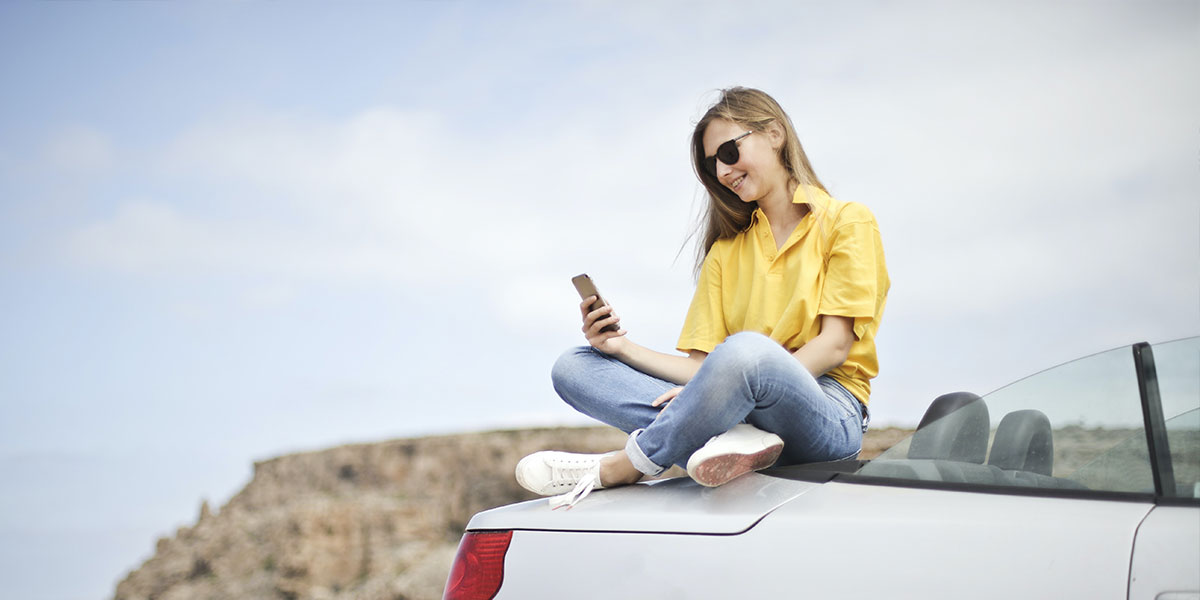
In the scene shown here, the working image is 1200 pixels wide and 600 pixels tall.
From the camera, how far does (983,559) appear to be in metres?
1.34

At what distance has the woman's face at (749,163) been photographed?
2.44 meters

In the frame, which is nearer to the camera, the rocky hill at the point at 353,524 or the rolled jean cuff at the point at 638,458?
the rolled jean cuff at the point at 638,458

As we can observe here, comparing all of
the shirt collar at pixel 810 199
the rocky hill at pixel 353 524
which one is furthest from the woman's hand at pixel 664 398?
the rocky hill at pixel 353 524

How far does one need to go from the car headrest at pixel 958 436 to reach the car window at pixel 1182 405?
303mm

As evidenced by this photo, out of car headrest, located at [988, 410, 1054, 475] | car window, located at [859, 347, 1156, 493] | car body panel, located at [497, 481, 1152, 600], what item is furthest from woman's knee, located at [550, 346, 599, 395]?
car headrest, located at [988, 410, 1054, 475]

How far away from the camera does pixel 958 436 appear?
1.63 metres

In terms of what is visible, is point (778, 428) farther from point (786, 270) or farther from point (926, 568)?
point (786, 270)

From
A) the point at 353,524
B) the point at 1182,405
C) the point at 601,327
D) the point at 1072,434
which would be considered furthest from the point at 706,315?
the point at 353,524

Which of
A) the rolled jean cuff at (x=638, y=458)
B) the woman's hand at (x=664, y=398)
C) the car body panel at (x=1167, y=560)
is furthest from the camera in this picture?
the woman's hand at (x=664, y=398)

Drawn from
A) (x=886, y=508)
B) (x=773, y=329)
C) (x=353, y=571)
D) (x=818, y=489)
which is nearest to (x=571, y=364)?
(x=773, y=329)

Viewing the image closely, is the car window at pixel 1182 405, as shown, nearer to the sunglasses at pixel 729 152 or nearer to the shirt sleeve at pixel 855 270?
the shirt sleeve at pixel 855 270

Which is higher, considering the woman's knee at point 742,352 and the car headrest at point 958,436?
the woman's knee at point 742,352

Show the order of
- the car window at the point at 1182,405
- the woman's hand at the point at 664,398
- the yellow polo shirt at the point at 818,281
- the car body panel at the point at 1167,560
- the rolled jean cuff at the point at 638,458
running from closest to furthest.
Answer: the car body panel at the point at 1167,560
the car window at the point at 1182,405
the rolled jean cuff at the point at 638,458
the woman's hand at the point at 664,398
the yellow polo shirt at the point at 818,281

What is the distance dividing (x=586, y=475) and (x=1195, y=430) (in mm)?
1167
